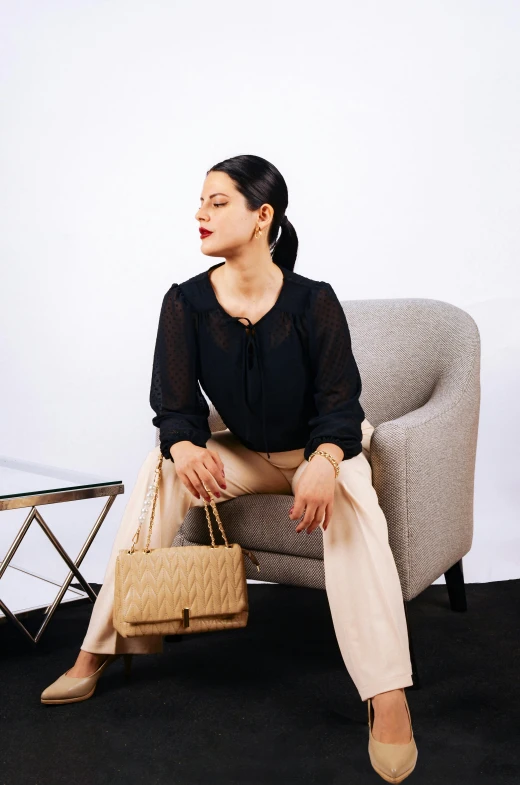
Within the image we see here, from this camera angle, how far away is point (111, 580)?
1.81 m

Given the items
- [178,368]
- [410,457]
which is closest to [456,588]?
[410,457]

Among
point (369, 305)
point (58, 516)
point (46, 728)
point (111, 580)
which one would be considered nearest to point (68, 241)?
point (58, 516)

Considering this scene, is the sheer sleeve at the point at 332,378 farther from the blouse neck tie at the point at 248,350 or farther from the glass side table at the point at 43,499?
the glass side table at the point at 43,499

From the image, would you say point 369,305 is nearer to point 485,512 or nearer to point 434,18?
point 485,512

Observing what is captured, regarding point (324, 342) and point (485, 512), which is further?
point (485, 512)

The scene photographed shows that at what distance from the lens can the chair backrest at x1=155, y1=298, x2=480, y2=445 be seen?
2342 millimetres

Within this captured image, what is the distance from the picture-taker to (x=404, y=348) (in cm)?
247

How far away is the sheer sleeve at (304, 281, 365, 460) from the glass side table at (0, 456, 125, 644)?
61 centimetres

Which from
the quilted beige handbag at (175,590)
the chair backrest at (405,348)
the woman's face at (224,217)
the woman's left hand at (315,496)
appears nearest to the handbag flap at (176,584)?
the quilted beige handbag at (175,590)

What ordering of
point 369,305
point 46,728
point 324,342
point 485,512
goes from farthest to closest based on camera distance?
point 485,512 → point 369,305 → point 324,342 → point 46,728

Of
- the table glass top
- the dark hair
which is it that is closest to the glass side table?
the table glass top

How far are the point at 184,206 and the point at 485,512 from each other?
165cm

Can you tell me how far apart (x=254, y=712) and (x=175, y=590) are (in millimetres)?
340

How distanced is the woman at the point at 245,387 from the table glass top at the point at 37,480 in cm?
27
